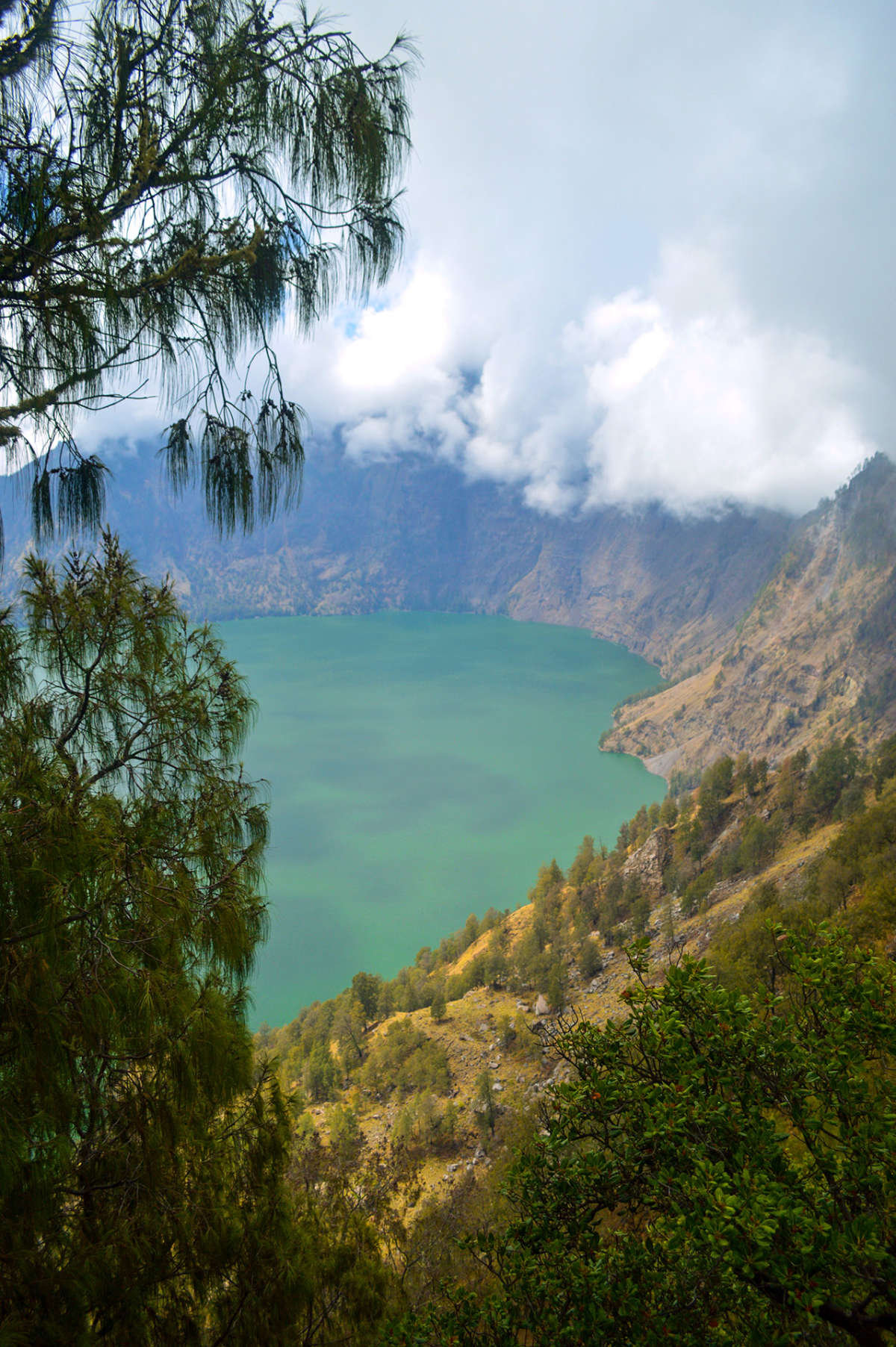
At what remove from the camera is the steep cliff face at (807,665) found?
2783 inches

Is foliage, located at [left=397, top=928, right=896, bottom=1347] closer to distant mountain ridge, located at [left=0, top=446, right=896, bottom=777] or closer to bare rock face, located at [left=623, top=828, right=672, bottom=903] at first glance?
distant mountain ridge, located at [left=0, top=446, right=896, bottom=777]

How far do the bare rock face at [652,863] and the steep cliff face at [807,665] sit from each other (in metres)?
29.7

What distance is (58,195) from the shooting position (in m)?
1.64

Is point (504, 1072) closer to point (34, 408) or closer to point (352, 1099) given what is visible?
point (352, 1099)

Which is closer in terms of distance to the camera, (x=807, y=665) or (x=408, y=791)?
(x=408, y=791)

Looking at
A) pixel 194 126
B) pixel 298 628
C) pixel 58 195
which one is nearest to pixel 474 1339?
pixel 58 195

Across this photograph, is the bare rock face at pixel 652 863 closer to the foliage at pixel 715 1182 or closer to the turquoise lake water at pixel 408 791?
the turquoise lake water at pixel 408 791

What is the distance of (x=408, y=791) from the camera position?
53594 millimetres

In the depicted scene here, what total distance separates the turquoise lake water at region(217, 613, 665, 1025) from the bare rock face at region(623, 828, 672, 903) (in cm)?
630

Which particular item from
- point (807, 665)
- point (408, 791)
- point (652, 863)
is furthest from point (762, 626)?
A: point (652, 863)

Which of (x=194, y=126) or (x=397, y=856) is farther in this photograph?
(x=397, y=856)

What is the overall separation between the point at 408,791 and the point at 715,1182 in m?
52.7

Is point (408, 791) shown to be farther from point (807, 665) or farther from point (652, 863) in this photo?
point (807, 665)

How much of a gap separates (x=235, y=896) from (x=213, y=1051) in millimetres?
455
